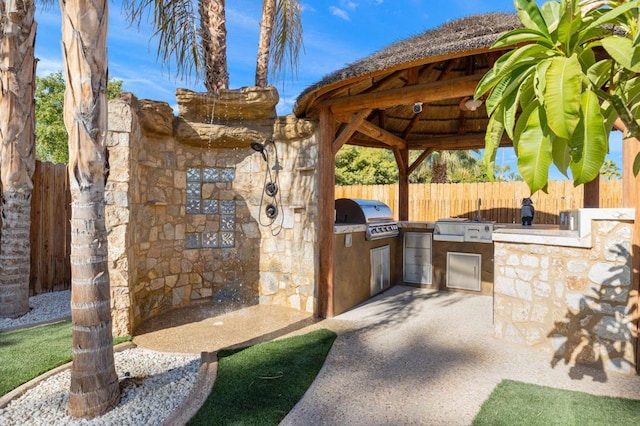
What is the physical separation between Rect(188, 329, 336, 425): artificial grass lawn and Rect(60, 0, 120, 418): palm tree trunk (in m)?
0.96

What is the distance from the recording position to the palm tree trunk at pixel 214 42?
6891 millimetres

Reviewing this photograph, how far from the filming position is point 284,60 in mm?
7539

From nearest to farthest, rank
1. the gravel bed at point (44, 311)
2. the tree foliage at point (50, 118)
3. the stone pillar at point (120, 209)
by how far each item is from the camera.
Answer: the stone pillar at point (120, 209), the gravel bed at point (44, 311), the tree foliage at point (50, 118)

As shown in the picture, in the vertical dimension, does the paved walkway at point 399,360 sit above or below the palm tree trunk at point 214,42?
below

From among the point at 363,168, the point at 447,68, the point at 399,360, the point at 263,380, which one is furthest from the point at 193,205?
the point at 363,168

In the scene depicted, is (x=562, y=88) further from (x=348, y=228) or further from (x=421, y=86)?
(x=348, y=228)

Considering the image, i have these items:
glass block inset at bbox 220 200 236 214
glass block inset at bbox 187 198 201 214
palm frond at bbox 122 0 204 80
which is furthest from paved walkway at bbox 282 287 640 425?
palm frond at bbox 122 0 204 80

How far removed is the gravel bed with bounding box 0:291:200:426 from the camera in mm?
2855

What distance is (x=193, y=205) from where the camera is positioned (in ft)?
20.0

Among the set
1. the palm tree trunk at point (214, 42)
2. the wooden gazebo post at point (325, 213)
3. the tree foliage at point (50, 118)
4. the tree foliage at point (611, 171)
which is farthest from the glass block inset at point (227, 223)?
the tree foliage at point (611, 171)

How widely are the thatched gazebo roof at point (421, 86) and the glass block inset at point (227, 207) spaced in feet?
6.56

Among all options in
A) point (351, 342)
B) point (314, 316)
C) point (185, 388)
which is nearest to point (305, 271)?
point (314, 316)

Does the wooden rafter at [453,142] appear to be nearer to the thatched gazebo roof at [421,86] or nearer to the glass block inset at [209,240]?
the thatched gazebo roof at [421,86]

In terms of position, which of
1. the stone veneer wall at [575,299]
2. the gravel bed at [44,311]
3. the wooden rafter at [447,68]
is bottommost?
the gravel bed at [44,311]
